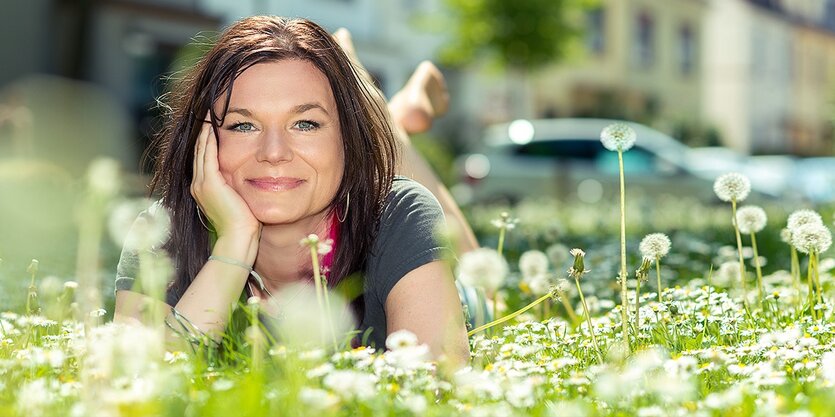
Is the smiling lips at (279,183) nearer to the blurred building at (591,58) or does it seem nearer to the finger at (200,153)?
the finger at (200,153)

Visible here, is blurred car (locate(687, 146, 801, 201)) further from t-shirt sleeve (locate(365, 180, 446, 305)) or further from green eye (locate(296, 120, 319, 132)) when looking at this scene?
green eye (locate(296, 120, 319, 132))

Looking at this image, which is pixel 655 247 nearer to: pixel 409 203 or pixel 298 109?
pixel 409 203

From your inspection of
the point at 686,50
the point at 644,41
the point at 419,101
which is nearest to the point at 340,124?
the point at 419,101

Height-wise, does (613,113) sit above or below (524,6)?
below

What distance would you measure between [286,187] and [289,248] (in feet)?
1.06

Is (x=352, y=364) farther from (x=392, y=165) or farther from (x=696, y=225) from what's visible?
(x=696, y=225)

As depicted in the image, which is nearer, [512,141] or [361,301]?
[361,301]

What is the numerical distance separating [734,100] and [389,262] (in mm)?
40575

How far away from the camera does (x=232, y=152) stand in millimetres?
3045

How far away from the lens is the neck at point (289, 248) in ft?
10.5

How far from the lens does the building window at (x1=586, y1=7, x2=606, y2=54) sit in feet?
109

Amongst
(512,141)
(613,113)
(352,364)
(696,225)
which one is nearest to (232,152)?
(352,364)

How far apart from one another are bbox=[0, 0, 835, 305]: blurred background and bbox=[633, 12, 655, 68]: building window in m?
0.08

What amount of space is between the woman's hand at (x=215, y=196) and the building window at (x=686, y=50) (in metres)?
37.2
